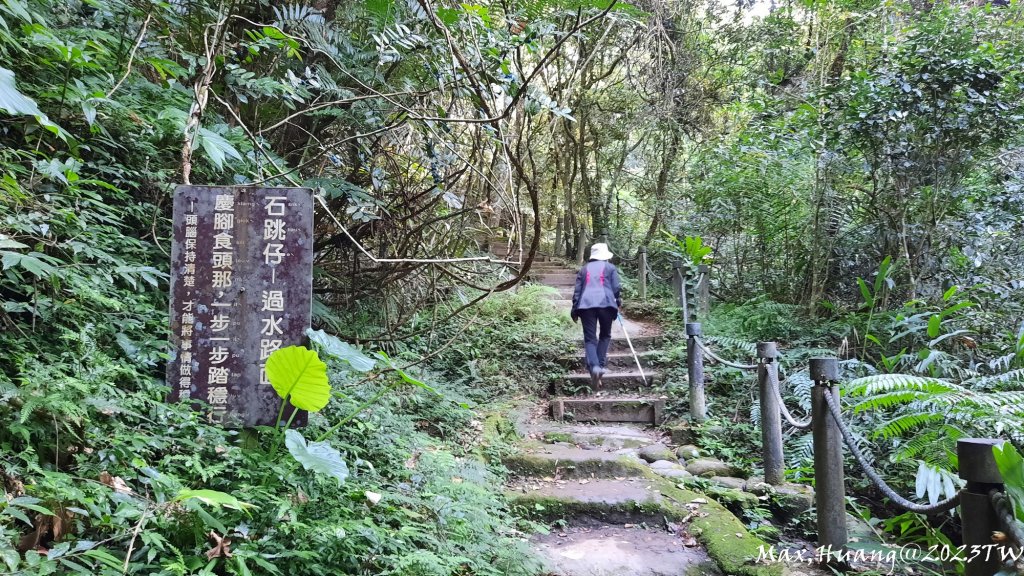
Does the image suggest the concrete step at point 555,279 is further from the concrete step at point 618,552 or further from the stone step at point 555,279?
the concrete step at point 618,552

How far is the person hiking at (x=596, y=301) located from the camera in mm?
6582

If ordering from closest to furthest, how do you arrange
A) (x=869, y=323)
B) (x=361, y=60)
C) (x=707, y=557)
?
1. (x=707, y=557)
2. (x=361, y=60)
3. (x=869, y=323)

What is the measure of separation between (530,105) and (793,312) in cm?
571

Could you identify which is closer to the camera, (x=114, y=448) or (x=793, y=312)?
(x=114, y=448)

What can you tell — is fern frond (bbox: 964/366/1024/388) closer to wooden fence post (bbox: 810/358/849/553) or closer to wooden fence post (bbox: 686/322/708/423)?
wooden fence post (bbox: 686/322/708/423)

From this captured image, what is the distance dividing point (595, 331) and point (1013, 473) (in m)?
5.03

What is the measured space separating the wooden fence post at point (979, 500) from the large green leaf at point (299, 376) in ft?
7.83

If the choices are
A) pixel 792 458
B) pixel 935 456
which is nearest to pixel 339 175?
pixel 792 458

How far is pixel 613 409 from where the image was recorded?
6469 millimetres

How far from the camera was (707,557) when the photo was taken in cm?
343

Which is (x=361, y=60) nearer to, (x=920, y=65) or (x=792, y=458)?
(x=792, y=458)

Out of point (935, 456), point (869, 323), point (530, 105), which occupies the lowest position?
point (935, 456)

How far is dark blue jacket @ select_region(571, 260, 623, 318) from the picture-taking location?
657 centimetres

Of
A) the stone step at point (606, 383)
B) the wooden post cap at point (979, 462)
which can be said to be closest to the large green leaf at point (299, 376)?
the wooden post cap at point (979, 462)
